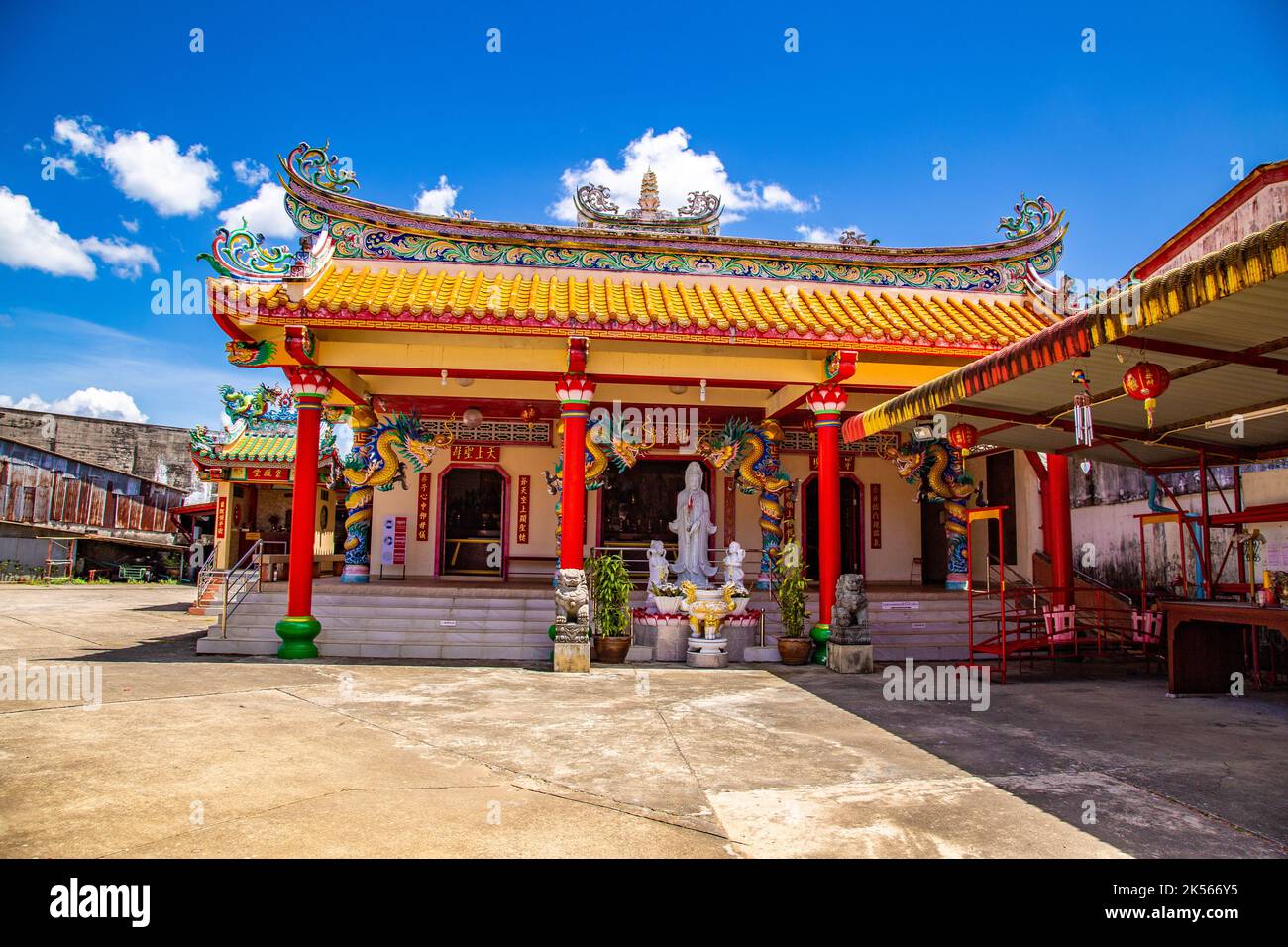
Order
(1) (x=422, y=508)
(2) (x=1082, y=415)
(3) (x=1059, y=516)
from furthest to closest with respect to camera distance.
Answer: (1) (x=422, y=508) < (3) (x=1059, y=516) < (2) (x=1082, y=415)

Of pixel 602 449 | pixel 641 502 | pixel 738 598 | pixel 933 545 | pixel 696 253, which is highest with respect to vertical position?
pixel 696 253

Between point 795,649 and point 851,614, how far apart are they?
36.4 inches

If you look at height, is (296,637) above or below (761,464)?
below

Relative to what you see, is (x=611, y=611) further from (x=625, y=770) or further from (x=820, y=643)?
(x=625, y=770)

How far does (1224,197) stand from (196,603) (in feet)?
64.1

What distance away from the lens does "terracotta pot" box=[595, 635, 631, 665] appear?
9.34 metres

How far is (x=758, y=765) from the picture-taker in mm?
4676

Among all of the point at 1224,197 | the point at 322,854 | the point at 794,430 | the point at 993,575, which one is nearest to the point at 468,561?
the point at 794,430

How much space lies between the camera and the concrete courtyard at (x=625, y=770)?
132 inches

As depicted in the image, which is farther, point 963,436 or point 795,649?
point 795,649

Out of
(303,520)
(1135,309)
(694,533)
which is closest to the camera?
(1135,309)

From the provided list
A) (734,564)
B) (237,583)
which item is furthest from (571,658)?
(237,583)

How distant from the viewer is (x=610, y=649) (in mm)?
9336
